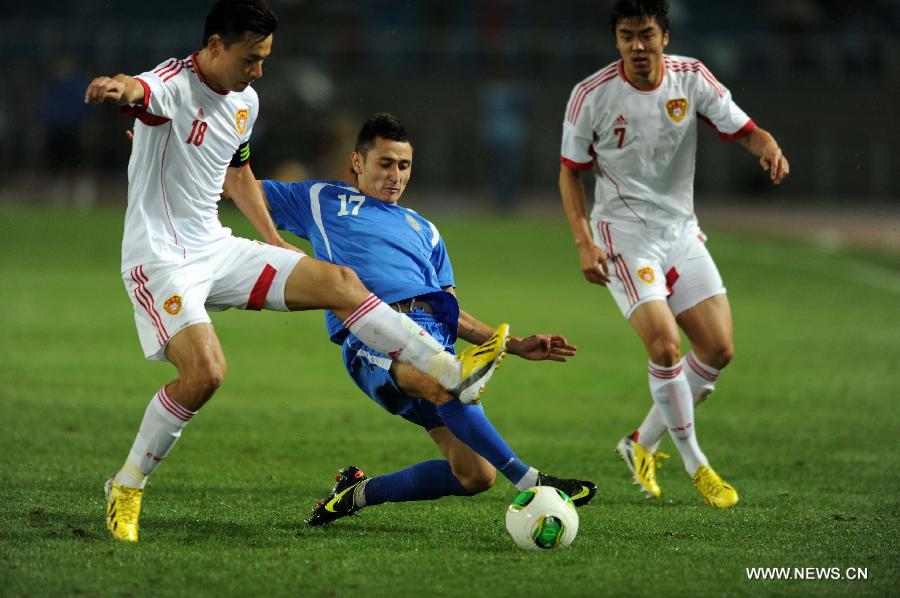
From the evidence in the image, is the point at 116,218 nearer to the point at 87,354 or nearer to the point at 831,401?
the point at 87,354

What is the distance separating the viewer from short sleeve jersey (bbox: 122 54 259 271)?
6266mm

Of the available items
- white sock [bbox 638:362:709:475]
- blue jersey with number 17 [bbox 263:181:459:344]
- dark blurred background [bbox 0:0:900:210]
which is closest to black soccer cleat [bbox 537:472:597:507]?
A: blue jersey with number 17 [bbox 263:181:459:344]

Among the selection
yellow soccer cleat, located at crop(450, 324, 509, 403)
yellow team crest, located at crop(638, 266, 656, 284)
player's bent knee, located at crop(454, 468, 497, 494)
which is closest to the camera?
yellow soccer cleat, located at crop(450, 324, 509, 403)

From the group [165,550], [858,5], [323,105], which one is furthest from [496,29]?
[165,550]

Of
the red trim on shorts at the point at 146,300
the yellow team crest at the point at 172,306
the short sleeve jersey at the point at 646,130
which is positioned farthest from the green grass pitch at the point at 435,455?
the short sleeve jersey at the point at 646,130

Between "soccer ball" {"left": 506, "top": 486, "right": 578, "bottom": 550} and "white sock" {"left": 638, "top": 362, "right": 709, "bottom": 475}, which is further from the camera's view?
"white sock" {"left": 638, "top": 362, "right": 709, "bottom": 475}

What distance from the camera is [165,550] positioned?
586 centimetres

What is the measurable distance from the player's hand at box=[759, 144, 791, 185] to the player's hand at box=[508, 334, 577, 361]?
1963 millimetres

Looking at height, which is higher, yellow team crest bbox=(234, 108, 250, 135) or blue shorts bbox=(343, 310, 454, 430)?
yellow team crest bbox=(234, 108, 250, 135)

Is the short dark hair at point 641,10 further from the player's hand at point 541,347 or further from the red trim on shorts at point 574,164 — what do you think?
the player's hand at point 541,347

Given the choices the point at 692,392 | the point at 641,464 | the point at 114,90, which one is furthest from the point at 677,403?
the point at 114,90

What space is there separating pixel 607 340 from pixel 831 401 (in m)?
3.68

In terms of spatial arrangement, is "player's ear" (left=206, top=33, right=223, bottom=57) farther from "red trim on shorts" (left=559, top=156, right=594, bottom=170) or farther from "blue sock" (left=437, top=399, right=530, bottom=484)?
"red trim on shorts" (left=559, top=156, right=594, bottom=170)

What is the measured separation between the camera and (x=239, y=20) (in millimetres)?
6172
